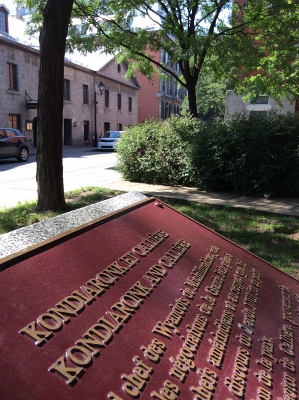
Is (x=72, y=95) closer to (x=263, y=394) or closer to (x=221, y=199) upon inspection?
(x=221, y=199)

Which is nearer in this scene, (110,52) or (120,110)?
(110,52)

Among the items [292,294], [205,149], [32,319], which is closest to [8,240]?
[32,319]

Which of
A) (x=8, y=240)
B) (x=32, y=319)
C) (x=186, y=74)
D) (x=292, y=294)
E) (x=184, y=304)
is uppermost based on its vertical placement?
(x=186, y=74)

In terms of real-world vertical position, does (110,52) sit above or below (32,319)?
above

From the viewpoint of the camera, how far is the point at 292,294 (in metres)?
2.73

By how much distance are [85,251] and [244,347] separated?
0.93m

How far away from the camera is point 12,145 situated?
58.8 ft

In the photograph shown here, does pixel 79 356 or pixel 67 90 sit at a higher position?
Answer: pixel 67 90

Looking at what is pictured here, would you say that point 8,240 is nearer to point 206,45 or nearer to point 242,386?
point 242,386

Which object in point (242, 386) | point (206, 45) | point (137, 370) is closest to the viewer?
Result: point (137, 370)

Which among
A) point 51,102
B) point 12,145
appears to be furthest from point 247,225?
point 12,145

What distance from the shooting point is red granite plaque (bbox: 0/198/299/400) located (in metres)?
1.32

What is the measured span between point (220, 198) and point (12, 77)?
2380cm

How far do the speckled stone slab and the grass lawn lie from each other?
2.32 metres
